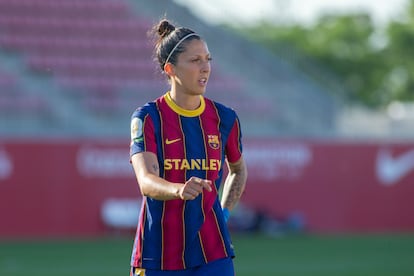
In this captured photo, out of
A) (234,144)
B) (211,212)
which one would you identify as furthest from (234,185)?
(211,212)

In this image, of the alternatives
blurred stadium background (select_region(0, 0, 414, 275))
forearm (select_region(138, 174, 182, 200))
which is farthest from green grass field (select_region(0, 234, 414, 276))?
forearm (select_region(138, 174, 182, 200))

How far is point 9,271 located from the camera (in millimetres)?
13047

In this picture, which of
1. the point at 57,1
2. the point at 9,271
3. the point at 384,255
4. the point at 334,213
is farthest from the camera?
the point at 57,1

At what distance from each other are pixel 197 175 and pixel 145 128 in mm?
374

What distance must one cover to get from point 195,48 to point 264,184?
1418 cm

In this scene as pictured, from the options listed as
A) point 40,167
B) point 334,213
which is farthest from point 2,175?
point 334,213

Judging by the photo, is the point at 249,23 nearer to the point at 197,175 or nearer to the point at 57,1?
the point at 57,1

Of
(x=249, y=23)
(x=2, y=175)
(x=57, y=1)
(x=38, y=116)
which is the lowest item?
(x=2, y=175)

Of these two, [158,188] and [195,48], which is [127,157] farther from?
[158,188]

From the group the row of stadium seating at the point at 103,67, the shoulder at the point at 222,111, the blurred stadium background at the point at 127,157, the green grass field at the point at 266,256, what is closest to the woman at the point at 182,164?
the shoulder at the point at 222,111

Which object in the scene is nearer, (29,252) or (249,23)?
(29,252)

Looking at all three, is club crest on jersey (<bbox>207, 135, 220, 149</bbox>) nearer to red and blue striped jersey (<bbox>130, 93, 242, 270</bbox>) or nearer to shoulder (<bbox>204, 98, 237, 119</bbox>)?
red and blue striped jersey (<bbox>130, 93, 242, 270</bbox>)

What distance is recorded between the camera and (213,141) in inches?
234

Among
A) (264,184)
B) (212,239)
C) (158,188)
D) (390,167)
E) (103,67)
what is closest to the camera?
A: (158,188)
